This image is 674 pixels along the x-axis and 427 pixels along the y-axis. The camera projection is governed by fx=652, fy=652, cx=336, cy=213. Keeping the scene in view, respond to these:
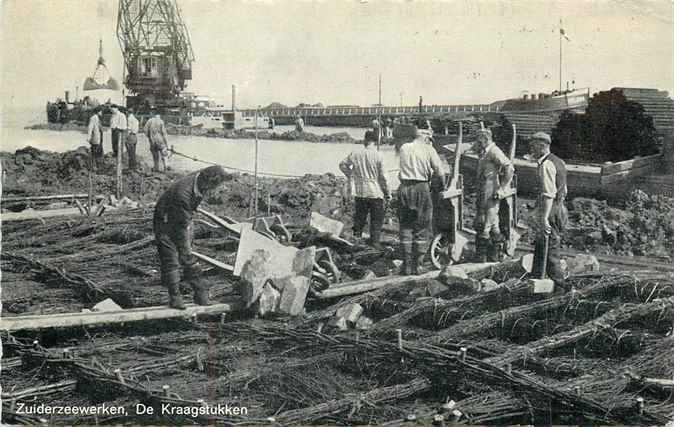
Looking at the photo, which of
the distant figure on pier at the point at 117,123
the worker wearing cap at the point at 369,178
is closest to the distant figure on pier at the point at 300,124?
the distant figure on pier at the point at 117,123

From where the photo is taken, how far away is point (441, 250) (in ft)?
19.9

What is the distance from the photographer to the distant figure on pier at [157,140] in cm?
824

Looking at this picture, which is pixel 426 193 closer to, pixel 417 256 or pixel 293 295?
pixel 417 256

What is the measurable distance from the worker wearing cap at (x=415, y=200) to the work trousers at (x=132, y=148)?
179 inches

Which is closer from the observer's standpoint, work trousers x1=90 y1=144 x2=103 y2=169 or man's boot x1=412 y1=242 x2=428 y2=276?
man's boot x1=412 y1=242 x2=428 y2=276

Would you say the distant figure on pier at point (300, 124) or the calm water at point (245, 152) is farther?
the distant figure on pier at point (300, 124)

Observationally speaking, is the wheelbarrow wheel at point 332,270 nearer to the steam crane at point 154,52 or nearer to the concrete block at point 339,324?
the concrete block at point 339,324

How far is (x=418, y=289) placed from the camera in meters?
5.40

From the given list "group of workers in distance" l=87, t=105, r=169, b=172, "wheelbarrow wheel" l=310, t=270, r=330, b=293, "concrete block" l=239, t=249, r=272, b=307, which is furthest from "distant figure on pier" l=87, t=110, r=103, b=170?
"wheelbarrow wheel" l=310, t=270, r=330, b=293

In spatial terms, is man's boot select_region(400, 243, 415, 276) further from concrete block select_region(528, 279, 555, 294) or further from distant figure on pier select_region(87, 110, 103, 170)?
distant figure on pier select_region(87, 110, 103, 170)

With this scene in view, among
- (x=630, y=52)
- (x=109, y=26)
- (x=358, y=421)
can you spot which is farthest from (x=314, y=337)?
(x=630, y=52)

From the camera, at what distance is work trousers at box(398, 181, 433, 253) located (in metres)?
5.72

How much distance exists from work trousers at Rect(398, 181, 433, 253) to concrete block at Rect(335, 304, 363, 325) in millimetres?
961

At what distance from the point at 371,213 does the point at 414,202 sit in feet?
2.37
